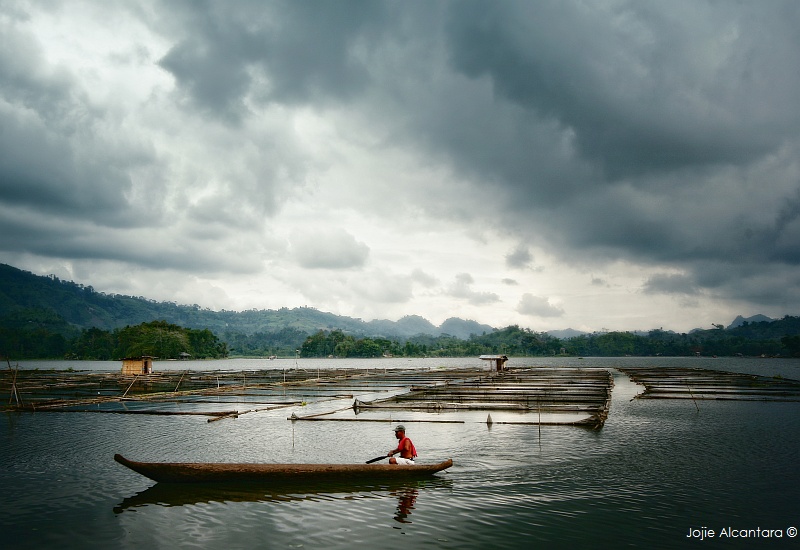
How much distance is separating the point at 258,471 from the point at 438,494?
16.9 feet

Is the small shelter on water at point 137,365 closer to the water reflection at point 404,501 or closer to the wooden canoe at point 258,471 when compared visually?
the wooden canoe at point 258,471

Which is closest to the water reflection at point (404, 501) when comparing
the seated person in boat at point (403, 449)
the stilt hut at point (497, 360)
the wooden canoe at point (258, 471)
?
the wooden canoe at point (258, 471)

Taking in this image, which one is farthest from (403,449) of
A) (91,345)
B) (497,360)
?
(91,345)

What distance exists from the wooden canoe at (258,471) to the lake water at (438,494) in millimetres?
353

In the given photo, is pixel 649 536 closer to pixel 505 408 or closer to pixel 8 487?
pixel 8 487

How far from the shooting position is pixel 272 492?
13703 millimetres

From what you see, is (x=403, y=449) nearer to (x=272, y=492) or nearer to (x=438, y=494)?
(x=438, y=494)

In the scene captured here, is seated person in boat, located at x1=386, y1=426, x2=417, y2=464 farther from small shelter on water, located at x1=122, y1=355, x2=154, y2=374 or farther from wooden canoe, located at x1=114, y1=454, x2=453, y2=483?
small shelter on water, located at x1=122, y1=355, x2=154, y2=374

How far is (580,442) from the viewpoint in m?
20.2

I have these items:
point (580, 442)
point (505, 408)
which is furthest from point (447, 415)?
point (580, 442)

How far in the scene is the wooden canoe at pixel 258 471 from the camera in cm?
1386

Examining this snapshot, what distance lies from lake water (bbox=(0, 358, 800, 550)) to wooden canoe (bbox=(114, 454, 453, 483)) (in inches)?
13.9

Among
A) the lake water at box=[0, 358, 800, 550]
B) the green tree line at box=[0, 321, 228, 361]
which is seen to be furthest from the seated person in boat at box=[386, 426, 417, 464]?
the green tree line at box=[0, 321, 228, 361]

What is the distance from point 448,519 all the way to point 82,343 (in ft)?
634
